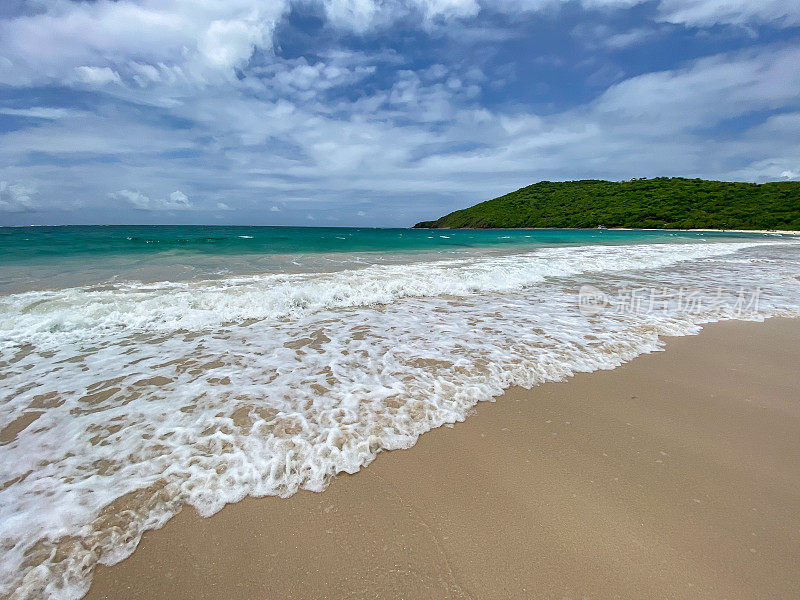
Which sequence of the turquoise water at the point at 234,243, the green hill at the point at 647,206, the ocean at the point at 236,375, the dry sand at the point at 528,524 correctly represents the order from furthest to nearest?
the green hill at the point at 647,206 < the turquoise water at the point at 234,243 < the ocean at the point at 236,375 < the dry sand at the point at 528,524

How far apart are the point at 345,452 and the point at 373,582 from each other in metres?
1.03

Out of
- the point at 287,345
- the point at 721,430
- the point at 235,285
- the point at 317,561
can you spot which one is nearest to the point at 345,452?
the point at 317,561

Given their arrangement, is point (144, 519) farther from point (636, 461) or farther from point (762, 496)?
point (762, 496)

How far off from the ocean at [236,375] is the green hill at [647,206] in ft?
233

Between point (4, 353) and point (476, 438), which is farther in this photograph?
point (4, 353)

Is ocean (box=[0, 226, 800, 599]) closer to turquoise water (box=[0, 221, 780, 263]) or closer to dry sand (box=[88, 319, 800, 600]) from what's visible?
dry sand (box=[88, 319, 800, 600])

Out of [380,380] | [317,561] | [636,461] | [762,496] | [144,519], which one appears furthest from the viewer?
[380,380]

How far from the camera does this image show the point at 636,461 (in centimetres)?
269

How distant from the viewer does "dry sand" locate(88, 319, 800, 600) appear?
71.6 inches

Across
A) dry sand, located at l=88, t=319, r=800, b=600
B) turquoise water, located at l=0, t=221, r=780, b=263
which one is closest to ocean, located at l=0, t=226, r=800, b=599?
dry sand, located at l=88, t=319, r=800, b=600

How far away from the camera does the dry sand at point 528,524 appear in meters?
1.82

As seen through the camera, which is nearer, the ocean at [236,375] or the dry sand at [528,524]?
the dry sand at [528,524]

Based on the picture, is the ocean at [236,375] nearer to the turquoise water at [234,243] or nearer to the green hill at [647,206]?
the turquoise water at [234,243]

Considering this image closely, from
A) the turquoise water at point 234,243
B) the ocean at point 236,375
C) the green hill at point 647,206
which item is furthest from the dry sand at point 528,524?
the green hill at point 647,206
